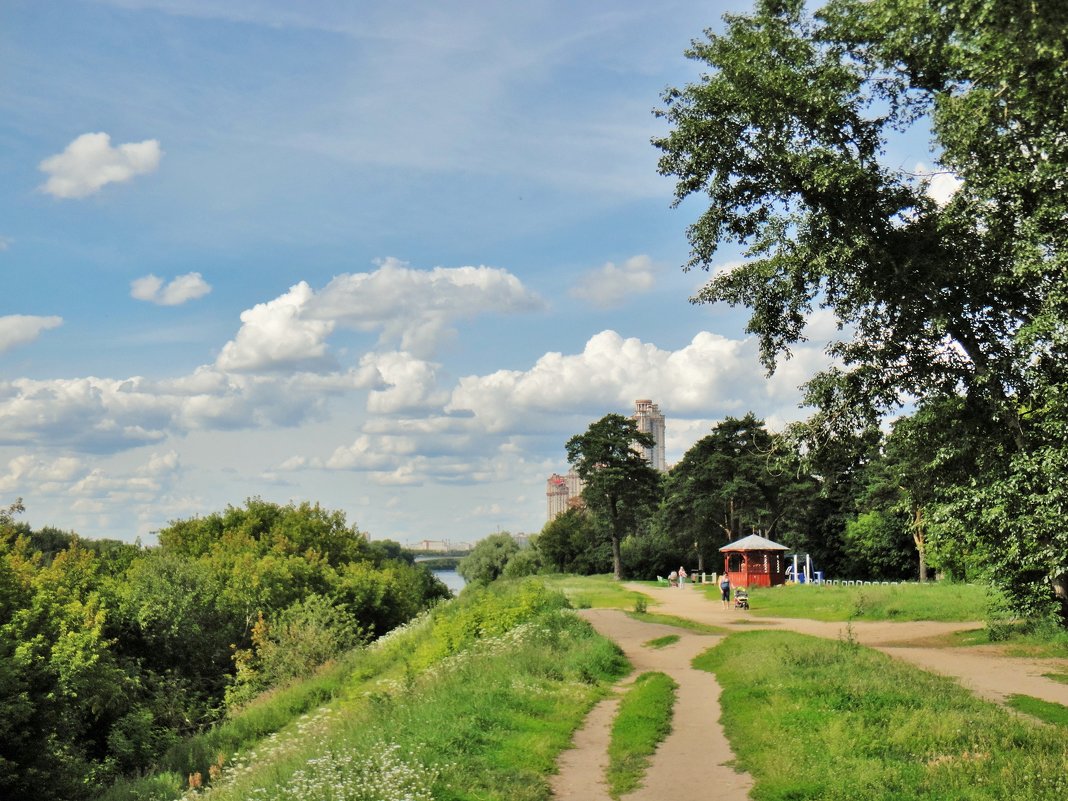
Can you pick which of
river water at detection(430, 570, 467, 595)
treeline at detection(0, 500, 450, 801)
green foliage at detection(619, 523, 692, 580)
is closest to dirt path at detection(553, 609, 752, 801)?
treeline at detection(0, 500, 450, 801)

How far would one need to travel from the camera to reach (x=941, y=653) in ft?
78.0

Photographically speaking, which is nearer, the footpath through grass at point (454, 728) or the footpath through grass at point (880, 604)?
the footpath through grass at point (454, 728)

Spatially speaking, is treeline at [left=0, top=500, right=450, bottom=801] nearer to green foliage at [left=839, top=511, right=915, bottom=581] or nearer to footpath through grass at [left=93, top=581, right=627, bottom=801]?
footpath through grass at [left=93, top=581, right=627, bottom=801]

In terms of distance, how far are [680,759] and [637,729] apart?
181 centimetres

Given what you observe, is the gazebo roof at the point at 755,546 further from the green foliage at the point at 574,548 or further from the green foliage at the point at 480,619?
the green foliage at the point at 574,548

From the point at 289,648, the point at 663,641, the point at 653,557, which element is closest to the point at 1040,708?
the point at 663,641

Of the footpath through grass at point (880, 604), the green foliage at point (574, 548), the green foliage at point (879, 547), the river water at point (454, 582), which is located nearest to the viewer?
the footpath through grass at point (880, 604)

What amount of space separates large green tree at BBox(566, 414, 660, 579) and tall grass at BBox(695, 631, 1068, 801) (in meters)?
63.5

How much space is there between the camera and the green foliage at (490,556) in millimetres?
106312

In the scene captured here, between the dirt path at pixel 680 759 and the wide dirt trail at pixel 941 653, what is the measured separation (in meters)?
5.14

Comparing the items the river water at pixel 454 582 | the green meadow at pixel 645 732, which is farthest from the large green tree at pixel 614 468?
the green meadow at pixel 645 732

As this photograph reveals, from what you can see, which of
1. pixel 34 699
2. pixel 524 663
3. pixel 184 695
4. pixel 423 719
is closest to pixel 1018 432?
pixel 524 663

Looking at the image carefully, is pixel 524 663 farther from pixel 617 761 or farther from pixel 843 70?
pixel 843 70

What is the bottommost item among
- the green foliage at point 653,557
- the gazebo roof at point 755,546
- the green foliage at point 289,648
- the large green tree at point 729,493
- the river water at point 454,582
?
the river water at point 454,582
